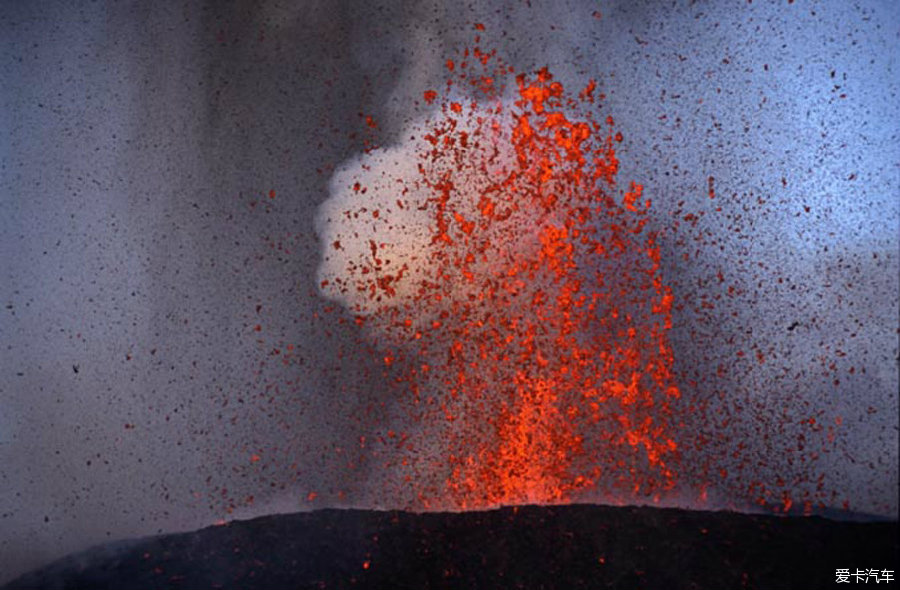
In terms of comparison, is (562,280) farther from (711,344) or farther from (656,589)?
(656,589)

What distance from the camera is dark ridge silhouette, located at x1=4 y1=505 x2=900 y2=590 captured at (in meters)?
1.98

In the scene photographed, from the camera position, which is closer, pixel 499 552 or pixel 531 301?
pixel 499 552

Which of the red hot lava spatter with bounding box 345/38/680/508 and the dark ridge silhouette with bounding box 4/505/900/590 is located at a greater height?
the red hot lava spatter with bounding box 345/38/680/508

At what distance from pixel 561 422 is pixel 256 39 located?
1.56m

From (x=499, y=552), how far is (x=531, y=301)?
2.47 ft

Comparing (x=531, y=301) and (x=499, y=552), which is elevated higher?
(x=531, y=301)

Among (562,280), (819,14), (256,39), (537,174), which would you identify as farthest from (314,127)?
(819,14)

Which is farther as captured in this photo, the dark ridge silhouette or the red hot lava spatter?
the red hot lava spatter

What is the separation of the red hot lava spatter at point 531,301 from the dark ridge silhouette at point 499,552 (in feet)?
0.46

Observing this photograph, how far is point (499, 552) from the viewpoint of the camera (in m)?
2.05

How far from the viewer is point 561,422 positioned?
7.29ft

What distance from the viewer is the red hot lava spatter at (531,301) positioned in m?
2.22

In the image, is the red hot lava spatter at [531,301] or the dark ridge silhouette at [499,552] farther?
the red hot lava spatter at [531,301]

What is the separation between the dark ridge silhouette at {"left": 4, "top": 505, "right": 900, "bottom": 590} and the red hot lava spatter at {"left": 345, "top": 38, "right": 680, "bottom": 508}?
0.14 metres
